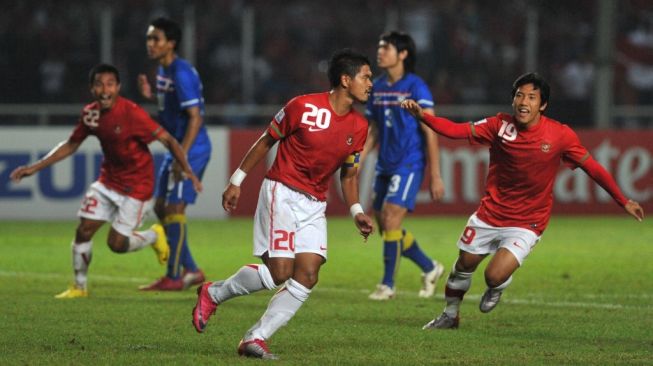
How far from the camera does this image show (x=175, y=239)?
1149cm

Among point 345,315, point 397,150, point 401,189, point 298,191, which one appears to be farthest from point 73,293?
point 298,191

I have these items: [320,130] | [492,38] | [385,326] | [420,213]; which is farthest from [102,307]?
[492,38]

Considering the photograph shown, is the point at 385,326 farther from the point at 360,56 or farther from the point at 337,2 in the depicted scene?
the point at 337,2

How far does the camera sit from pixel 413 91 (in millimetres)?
10953

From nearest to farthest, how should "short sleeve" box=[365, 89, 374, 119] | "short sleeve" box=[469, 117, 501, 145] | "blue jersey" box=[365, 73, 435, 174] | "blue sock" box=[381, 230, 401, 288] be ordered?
"short sleeve" box=[469, 117, 501, 145]
"blue sock" box=[381, 230, 401, 288]
"blue jersey" box=[365, 73, 435, 174]
"short sleeve" box=[365, 89, 374, 119]

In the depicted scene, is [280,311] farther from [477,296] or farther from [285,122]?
[477,296]

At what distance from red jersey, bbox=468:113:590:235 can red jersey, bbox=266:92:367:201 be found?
1208mm

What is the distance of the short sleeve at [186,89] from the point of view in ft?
37.2

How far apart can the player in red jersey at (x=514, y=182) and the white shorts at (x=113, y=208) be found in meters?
3.21

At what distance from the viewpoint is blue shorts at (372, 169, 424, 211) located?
433 inches

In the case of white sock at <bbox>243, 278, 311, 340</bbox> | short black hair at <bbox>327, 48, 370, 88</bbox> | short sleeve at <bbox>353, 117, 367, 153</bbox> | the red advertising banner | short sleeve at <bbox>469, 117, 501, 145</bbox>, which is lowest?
the red advertising banner

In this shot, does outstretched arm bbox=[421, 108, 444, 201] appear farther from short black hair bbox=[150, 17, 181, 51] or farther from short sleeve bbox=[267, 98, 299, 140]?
short sleeve bbox=[267, 98, 299, 140]

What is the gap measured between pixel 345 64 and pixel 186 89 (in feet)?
12.5

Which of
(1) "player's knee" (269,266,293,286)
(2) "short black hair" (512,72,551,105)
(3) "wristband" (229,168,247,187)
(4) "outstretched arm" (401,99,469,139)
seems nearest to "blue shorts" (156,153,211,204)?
(4) "outstretched arm" (401,99,469,139)
